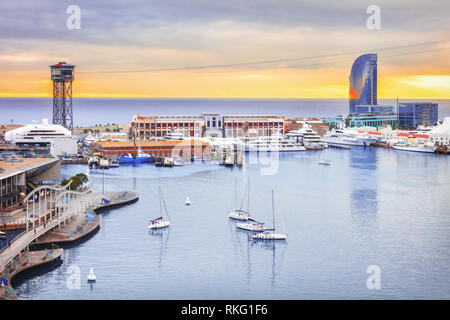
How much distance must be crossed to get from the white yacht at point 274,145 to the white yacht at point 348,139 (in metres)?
3.30

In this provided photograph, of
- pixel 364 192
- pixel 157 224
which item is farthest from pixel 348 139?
pixel 157 224

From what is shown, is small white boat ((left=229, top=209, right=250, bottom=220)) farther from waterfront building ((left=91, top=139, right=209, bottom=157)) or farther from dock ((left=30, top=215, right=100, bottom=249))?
waterfront building ((left=91, top=139, right=209, bottom=157))

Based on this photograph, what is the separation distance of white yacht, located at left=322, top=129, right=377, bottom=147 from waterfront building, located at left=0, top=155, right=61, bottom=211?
15692mm

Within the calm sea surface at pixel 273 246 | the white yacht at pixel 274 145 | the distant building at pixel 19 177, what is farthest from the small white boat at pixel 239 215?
the white yacht at pixel 274 145

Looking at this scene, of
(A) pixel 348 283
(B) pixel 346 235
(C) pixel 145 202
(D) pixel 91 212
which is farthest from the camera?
(C) pixel 145 202

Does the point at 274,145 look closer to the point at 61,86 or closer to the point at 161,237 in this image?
the point at 61,86

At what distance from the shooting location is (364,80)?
45.8 meters

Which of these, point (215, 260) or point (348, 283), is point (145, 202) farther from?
point (348, 283)

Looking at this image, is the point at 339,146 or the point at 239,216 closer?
the point at 239,216

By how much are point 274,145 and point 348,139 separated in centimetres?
472

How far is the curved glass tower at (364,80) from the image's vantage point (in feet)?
149
